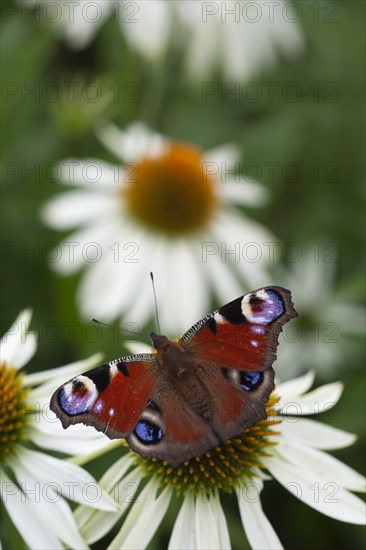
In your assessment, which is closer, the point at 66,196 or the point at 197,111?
the point at 66,196

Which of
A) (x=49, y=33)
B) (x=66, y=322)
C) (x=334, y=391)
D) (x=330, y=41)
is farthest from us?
(x=330, y=41)

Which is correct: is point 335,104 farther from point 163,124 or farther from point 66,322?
point 66,322

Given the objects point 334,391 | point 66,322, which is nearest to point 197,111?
point 66,322

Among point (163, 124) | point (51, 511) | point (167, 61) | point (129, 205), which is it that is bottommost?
point (51, 511)

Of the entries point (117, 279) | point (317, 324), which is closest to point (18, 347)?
point (117, 279)

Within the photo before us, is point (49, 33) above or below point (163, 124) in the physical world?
above

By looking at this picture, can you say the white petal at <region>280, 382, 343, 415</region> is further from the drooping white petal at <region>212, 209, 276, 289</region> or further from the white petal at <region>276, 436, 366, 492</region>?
the drooping white petal at <region>212, 209, 276, 289</region>
